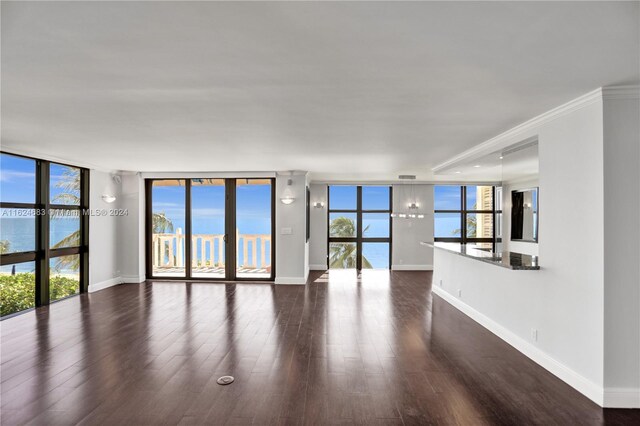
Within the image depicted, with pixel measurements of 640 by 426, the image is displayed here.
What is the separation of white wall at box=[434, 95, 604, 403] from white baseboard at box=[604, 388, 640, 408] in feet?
0.19

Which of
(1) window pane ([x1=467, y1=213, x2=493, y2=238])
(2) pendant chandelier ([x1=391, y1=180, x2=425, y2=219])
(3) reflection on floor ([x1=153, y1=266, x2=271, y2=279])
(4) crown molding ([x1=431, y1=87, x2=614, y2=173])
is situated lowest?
(3) reflection on floor ([x1=153, y1=266, x2=271, y2=279])

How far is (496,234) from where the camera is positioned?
450 centimetres

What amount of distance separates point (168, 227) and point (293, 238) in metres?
2.91

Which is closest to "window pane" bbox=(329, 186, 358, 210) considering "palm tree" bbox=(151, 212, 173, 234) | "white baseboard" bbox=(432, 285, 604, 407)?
"palm tree" bbox=(151, 212, 173, 234)

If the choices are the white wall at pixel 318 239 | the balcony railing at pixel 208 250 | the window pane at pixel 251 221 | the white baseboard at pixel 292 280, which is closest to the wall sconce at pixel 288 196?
the window pane at pixel 251 221

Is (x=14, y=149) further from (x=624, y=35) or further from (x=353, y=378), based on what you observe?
(x=624, y=35)

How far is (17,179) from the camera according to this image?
16.4ft

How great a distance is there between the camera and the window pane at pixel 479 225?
9.37 m

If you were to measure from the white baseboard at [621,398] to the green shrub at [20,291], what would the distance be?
7.15 metres

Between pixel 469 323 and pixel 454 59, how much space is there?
379 cm

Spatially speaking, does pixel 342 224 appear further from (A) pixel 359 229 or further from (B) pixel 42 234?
(B) pixel 42 234

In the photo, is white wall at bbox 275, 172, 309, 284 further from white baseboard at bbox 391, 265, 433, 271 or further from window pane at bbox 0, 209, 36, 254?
window pane at bbox 0, 209, 36, 254

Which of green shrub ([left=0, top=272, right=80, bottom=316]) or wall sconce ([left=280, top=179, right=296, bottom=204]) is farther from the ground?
wall sconce ([left=280, top=179, right=296, bottom=204])

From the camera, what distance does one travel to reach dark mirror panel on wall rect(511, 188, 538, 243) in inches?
137
